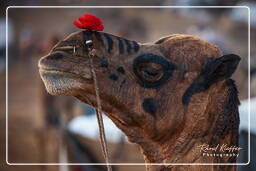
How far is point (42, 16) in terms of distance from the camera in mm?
6605

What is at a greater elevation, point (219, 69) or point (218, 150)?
point (219, 69)

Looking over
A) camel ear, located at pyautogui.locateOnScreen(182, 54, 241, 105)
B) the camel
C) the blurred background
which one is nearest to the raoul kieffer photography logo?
the camel

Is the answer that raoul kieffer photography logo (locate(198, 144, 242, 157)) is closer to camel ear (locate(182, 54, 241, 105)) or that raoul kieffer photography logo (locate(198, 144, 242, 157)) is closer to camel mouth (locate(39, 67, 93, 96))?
camel ear (locate(182, 54, 241, 105))

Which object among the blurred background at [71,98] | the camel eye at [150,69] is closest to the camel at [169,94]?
the camel eye at [150,69]

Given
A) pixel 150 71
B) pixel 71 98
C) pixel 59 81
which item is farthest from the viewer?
pixel 71 98

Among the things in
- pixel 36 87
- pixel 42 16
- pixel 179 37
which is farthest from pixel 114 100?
pixel 36 87

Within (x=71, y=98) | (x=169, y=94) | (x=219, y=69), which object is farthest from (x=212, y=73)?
(x=71, y=98)

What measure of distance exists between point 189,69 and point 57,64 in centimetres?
42

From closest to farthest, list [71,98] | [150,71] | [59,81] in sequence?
[59,81], [150,71], [71,98]

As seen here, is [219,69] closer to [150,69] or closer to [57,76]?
[150,69]

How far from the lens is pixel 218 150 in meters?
1.67

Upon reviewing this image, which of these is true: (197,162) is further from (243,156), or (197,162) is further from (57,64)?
(243,156)

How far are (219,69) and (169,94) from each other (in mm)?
172

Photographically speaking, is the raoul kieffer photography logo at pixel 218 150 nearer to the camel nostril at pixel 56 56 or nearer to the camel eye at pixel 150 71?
the camel eye at pixel 150 71
